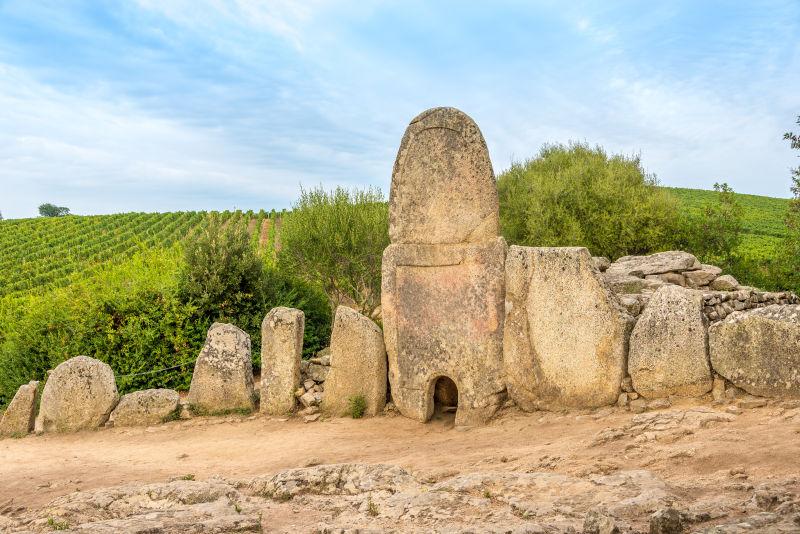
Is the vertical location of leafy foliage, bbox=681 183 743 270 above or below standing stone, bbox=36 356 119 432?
above

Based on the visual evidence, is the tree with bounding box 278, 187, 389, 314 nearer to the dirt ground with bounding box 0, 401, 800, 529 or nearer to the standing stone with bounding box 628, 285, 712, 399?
the dirt ground with bounding box 0, 401, 800, 529

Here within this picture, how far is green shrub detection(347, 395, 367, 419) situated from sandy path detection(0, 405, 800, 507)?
0.60 feet

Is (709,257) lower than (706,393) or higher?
higher

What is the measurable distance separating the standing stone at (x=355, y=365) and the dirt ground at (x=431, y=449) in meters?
0.37

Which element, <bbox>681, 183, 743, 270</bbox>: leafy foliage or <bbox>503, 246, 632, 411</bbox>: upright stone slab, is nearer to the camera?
<bbox>503, 246, 632, 411</bbox>: upright stone slab

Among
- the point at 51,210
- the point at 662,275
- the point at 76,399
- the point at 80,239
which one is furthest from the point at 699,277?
the point at 51,210

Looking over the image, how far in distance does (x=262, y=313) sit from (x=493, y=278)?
25.2ft

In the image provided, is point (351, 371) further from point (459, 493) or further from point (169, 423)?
point (459, 493)

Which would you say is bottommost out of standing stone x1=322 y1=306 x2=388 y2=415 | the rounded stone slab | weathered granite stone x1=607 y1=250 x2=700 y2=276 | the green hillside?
standing stone x1=322 y1=306 x2=388 y2=415

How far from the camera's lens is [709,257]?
2445cm

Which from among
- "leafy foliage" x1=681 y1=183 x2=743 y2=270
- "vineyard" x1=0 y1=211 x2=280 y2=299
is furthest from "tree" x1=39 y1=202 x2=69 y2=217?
"leafy foliage" x1=681 y1=183 x2=743 y2=270

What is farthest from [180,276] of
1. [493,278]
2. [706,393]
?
[706,393]

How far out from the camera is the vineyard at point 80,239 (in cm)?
4097

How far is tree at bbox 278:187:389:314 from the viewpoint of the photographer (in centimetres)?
2273
